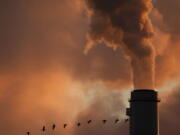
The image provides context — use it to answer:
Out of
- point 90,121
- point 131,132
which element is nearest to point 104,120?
point 90,121

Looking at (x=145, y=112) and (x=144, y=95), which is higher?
(x=144, y=95)

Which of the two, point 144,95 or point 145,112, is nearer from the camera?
point 145,112

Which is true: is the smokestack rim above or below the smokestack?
above

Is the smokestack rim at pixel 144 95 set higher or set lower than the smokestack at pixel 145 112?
higher

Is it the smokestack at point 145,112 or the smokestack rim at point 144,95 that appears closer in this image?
the smokestack rim at point 144,95

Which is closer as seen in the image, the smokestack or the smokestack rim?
the smokestack rim

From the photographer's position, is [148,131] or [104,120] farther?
[104,120]

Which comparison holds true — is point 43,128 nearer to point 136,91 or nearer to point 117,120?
point 117,120

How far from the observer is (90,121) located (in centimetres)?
16850

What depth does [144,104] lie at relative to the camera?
484 feet

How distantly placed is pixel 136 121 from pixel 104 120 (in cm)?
1948

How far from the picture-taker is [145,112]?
14712 cm

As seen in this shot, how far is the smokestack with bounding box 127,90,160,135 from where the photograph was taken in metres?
147

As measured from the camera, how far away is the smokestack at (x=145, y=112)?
147 metres
